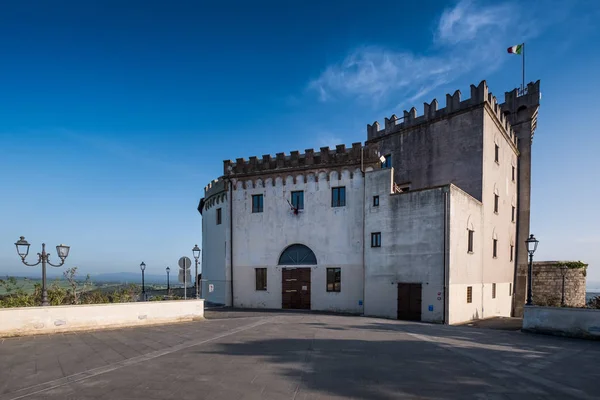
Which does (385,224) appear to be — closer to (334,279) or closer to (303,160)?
(334,279)

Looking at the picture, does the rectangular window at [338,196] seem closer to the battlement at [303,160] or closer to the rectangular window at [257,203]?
the battlement at [303,160]

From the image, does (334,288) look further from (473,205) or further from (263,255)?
(473,205)

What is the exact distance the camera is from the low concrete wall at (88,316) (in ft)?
33.1

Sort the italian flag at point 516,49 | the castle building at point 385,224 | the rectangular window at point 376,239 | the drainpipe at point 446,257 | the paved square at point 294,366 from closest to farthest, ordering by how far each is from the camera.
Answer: the paved square at point 294,366 < the drainpipe at point 446,257 < the castle building at point 385,224 < the rectangular window at point 376,239 < the italian flag at point 516,49

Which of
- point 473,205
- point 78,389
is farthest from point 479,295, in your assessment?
point 78,389

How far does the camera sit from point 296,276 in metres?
20.8

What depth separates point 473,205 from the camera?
19.0 metres

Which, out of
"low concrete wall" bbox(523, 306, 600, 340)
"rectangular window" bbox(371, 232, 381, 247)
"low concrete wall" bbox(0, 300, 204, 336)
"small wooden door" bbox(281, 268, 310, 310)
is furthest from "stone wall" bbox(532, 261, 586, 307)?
"low concrete wall" bbox(0, 300, 204, 336)

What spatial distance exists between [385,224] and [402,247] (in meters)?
1.59

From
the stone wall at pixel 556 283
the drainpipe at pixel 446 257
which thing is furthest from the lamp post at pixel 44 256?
the stone wall at pixel 556 283

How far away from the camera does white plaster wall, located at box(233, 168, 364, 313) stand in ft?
64.3

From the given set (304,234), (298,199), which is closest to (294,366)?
(304,234)

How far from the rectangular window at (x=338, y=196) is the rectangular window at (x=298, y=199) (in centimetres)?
205

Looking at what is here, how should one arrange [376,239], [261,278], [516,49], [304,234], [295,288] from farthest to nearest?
[516,49], [261,278], [304,234], [295,288], [376,239]
